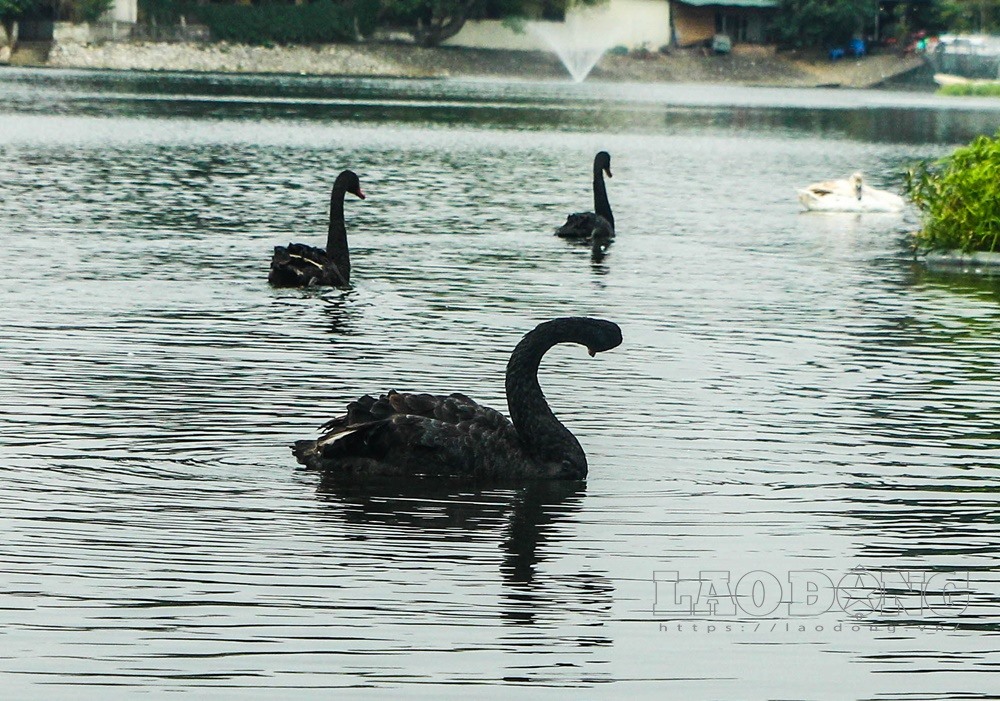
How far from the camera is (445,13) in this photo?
12606 centimetres

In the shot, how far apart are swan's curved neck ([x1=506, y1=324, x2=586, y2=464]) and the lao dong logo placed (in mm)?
2286

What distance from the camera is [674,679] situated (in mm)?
8148

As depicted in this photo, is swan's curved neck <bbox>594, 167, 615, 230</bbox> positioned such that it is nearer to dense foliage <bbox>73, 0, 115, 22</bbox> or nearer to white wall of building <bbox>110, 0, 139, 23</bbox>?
dense foliage <bbox>73, 0, 115, 22</bbox>

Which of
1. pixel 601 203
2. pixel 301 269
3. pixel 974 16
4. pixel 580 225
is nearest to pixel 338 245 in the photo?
pixel 301 269

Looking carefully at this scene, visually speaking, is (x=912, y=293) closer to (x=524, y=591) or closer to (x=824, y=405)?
(x=824, y=405)

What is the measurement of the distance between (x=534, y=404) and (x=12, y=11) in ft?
369

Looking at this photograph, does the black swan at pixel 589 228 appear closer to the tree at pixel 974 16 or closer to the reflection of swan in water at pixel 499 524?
the reflection of swan in water at pixel 499 524

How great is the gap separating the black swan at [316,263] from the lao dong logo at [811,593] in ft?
43.4

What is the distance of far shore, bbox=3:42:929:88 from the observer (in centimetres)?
12250

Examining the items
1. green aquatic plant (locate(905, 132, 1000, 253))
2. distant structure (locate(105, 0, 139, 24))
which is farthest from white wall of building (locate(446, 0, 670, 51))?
green aquatic plant (locate(905, 132, 1000, 253))

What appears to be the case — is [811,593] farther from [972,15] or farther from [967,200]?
[972,15]

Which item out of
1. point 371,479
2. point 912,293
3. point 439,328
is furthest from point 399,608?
point 912,293

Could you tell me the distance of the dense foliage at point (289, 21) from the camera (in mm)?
123875

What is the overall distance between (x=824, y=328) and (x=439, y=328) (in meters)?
4.05
